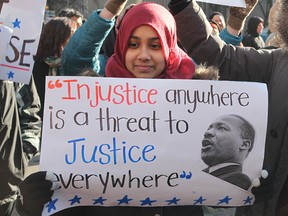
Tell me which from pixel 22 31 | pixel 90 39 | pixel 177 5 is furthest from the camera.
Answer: pixel 22 31

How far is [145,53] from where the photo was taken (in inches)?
67.1

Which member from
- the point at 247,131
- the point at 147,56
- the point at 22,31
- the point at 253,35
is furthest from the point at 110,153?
Result: the point at 253,35

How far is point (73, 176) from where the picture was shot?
1532mm

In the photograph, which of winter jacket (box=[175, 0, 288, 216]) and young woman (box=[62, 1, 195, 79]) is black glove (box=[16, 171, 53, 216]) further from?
winter jacket (box=[175, 0, 288, 216])

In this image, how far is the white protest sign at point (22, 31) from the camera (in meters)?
2.23

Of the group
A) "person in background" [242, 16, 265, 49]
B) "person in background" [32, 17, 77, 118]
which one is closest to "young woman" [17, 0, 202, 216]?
"person in background" [32, 17, 77, 118]

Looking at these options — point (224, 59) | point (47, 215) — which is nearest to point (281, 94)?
point (224, 59)

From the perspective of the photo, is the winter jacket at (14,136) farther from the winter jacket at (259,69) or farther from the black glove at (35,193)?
the winter jacket at (259,69)

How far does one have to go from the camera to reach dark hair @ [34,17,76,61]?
11.3ft

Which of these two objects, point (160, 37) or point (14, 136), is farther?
point (14, 136)

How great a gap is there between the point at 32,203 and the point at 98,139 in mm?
319

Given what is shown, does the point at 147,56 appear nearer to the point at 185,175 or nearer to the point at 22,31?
the point at 185,175

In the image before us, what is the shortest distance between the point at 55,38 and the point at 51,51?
0.14m

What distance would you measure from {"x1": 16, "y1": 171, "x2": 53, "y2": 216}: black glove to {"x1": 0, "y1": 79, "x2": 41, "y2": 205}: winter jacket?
0.83 m
